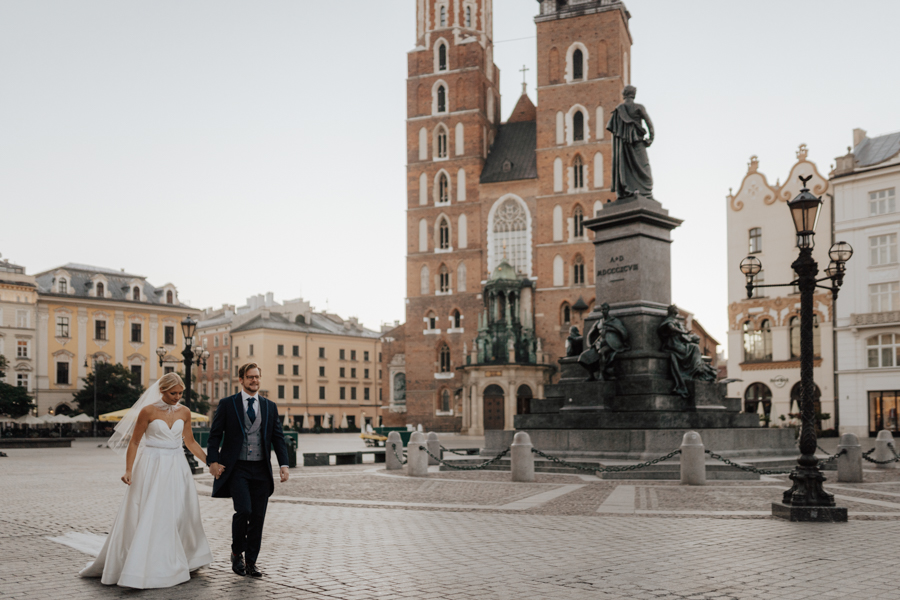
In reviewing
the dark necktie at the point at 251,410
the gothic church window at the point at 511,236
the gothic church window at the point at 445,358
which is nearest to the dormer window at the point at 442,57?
the gothic church window at the point at 511,236

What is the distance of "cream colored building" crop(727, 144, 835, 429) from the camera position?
153 ft

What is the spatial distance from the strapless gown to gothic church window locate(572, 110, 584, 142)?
54210mm

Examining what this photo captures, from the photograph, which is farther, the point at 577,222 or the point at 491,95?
the point at 491,95

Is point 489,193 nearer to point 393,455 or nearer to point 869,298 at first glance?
point 869,298

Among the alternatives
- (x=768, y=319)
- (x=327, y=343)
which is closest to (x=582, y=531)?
(x=768, y=319)

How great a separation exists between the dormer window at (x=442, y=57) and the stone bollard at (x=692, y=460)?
52024mm

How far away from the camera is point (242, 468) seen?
7195mm

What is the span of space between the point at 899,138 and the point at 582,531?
44790 millimetres

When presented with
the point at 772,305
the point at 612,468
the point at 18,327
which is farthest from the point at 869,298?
the point at 18,327

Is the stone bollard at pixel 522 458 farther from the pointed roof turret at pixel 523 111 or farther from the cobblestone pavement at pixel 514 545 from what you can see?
the pointed roof turret at pixel 523 111

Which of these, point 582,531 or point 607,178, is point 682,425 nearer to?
point 582,531

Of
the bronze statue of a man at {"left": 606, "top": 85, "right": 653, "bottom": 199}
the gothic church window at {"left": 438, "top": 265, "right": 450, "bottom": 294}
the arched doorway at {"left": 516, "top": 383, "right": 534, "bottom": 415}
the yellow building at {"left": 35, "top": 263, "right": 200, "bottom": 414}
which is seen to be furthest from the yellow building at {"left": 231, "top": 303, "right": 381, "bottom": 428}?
the bronze statue of a man at {"left": 606, "top": 85, "right": 653, "bottom": 199}

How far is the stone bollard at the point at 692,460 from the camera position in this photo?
1446cm

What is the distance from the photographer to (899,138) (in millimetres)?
46781
